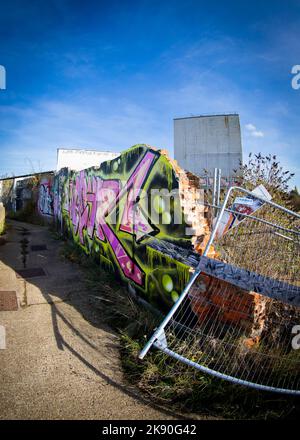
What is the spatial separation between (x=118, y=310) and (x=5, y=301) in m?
1.98

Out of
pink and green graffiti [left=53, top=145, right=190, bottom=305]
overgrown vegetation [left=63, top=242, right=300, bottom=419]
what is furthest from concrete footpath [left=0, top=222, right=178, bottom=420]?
pink and green graffiti [left=53, top=145, right=190, bottom=305]

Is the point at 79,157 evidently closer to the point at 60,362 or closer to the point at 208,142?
the point at 208,142

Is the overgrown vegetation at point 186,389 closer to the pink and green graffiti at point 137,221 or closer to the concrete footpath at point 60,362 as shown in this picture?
the concrete footpath at point 60,362

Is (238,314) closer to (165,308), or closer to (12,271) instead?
(165,308)

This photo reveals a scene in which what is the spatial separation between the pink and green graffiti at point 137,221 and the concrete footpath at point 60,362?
36.2 inches

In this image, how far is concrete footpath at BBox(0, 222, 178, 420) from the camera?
88.2 inches

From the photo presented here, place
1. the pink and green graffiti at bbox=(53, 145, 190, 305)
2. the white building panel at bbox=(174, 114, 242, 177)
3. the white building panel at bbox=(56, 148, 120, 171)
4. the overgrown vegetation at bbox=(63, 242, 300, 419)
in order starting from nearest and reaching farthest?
the overgrown vegetation at bbox=(63, 242, 300, 419) < the pink and green graffiti at bbox=(53, 145, 190, 305) < the white building panel at bbox=(56, 148, 120, 171) < the white building panel at bbox=(174, 114, 242, 177)

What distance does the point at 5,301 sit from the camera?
4.29 meters

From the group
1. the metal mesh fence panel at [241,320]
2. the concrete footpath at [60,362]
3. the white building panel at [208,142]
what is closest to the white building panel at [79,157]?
the white building panel at [208,142]

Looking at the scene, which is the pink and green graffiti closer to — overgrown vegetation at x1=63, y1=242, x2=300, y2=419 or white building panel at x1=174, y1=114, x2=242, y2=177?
overgrown vegetation at x1=63, y1=242, x2=300, y2=419

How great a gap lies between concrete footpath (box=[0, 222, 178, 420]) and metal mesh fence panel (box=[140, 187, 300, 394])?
2.29 ft

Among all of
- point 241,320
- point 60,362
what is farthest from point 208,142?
point 60,362

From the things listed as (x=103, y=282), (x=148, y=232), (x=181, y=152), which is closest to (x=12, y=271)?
(x=103, y=282)

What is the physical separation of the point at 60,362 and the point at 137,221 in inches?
90.4
